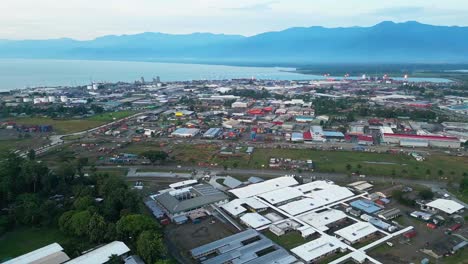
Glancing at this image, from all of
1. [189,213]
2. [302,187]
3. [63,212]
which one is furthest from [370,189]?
[63,212]

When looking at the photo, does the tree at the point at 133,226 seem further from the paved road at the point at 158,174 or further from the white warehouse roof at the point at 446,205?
the white warehouse roof at the point at 446,205

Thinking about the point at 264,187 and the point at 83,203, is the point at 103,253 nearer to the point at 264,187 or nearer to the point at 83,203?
the point at 83,203

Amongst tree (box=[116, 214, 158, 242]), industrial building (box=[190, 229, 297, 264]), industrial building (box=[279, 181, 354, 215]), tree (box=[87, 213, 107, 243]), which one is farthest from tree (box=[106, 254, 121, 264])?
industrial building (box=[279, 181, 354, 215])

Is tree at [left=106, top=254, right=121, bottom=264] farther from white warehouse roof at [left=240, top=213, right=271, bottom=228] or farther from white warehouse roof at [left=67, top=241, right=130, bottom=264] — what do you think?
white warehouse roof at [left=240, top=213, right=271, bottom=228]

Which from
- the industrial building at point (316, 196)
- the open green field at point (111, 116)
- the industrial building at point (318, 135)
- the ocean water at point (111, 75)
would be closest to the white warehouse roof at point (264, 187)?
the industrial building at point (316, 196)

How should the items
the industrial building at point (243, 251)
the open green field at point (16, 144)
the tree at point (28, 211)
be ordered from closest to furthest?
the industrial building at point (243, 251)
the tree at point (28, 211)
the open green field at point (16, 144)

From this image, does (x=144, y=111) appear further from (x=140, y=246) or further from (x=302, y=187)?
(x=140, y=246)
